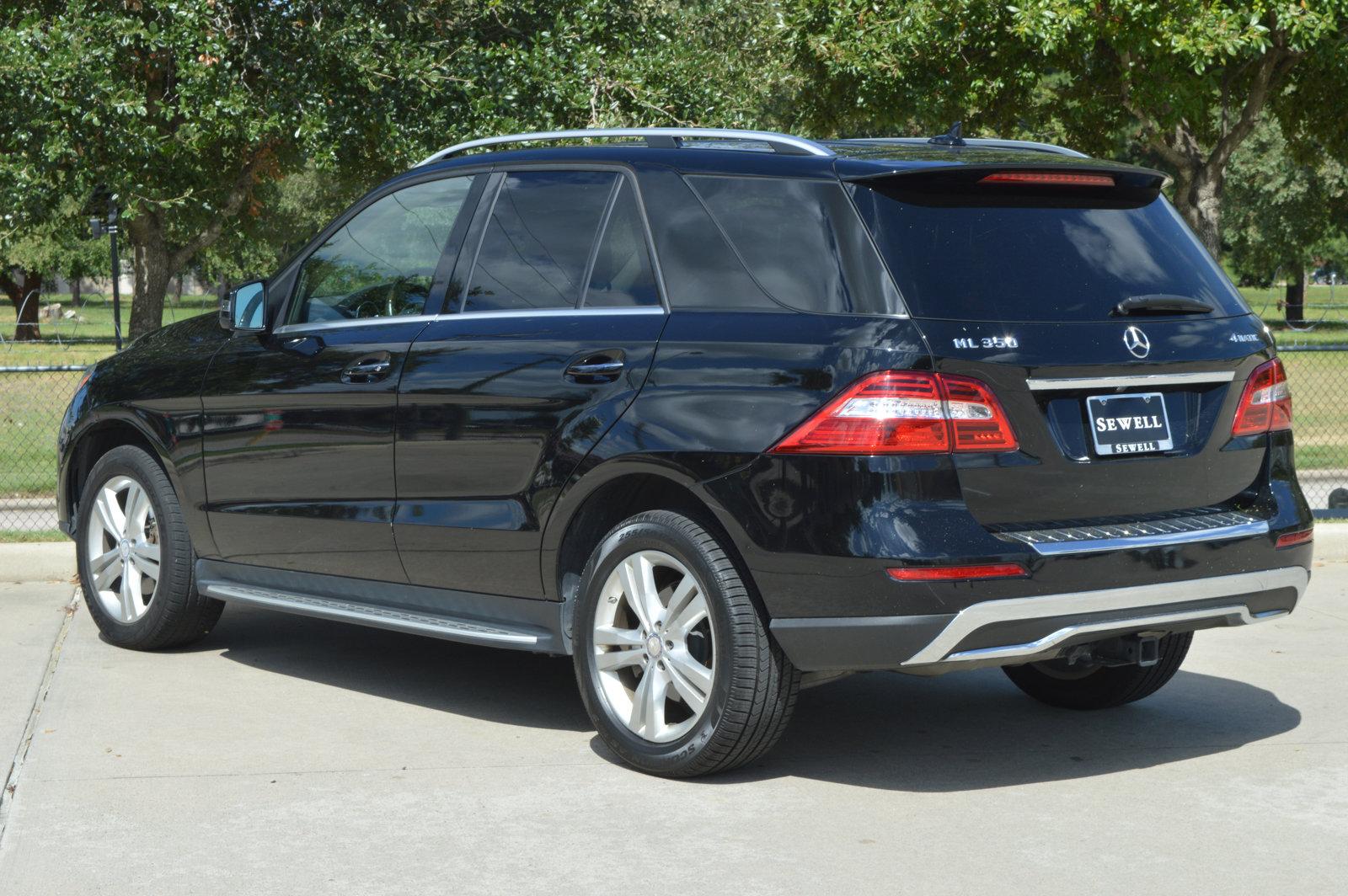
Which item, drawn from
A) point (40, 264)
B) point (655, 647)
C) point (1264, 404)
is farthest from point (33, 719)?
point (40, 264)

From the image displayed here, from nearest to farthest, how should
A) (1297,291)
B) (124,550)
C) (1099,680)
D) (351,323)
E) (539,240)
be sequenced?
(539,240), (1099,680), (351,323), (124,550), (1297,291)

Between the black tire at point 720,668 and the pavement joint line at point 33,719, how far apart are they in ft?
5.84

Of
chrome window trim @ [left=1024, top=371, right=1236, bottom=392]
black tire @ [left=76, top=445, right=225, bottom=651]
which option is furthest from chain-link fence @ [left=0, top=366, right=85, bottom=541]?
chrome window trim @ [left=1024, top=371, right=1236, bottom=392]

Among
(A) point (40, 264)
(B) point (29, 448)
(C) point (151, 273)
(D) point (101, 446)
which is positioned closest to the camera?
(D) point (101, 446)

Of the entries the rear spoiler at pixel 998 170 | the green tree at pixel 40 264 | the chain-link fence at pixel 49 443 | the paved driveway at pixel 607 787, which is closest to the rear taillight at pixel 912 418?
the rear spoiler at pixel 998 170

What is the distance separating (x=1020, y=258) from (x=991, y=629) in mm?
1084

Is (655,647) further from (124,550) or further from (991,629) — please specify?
(124,550)

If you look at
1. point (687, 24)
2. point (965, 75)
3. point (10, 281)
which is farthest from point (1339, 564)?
point (10, 281)

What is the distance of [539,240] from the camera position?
5801mm

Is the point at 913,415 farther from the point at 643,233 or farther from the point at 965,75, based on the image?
the point at 965,75

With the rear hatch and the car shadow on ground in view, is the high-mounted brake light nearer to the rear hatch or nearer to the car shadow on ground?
the rear hatch

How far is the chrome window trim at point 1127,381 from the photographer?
481 centimetres

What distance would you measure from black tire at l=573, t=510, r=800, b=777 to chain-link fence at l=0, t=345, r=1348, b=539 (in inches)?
218

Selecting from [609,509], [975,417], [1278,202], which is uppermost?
[975,417]
